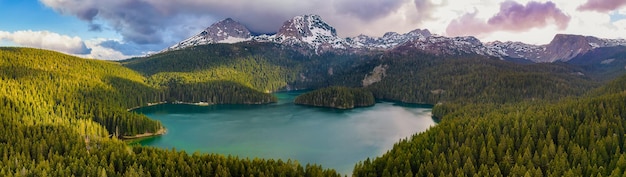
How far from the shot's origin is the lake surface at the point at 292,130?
97.5m

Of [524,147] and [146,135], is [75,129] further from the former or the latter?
[524,147]

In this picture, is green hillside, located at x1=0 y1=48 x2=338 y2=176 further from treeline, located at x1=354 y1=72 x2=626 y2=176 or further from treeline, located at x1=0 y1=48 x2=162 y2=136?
treeline, located at x1=354 y1=72 x2=626 y2=176

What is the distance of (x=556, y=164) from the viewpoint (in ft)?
221

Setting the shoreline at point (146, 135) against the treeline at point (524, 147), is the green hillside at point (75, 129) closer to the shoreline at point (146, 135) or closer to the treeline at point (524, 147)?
the shoreline at point (146, 135)

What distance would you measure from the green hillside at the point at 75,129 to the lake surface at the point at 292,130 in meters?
13.6

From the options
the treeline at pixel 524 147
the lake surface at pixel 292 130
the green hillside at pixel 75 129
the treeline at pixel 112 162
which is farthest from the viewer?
the lake surface at pixel 292 130

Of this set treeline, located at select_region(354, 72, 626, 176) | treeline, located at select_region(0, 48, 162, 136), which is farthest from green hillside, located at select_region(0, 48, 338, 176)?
treeline, located at select_region(354, 72, 626, 176)

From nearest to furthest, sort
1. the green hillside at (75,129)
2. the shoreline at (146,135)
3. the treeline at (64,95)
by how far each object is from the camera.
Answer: the green hillside at (75,129)
the treeline at (64,95)
the shoreline at (146,135)

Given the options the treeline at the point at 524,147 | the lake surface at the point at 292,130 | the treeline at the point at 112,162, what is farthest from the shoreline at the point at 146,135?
the treeline at the point at 524,147

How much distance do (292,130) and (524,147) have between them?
6791 centimetres

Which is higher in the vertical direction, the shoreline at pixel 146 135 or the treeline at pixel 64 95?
the treeline at pixel 64 95

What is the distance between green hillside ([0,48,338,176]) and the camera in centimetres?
6675

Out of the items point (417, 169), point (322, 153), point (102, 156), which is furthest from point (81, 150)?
point (417, 169)

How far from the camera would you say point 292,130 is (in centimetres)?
12875
